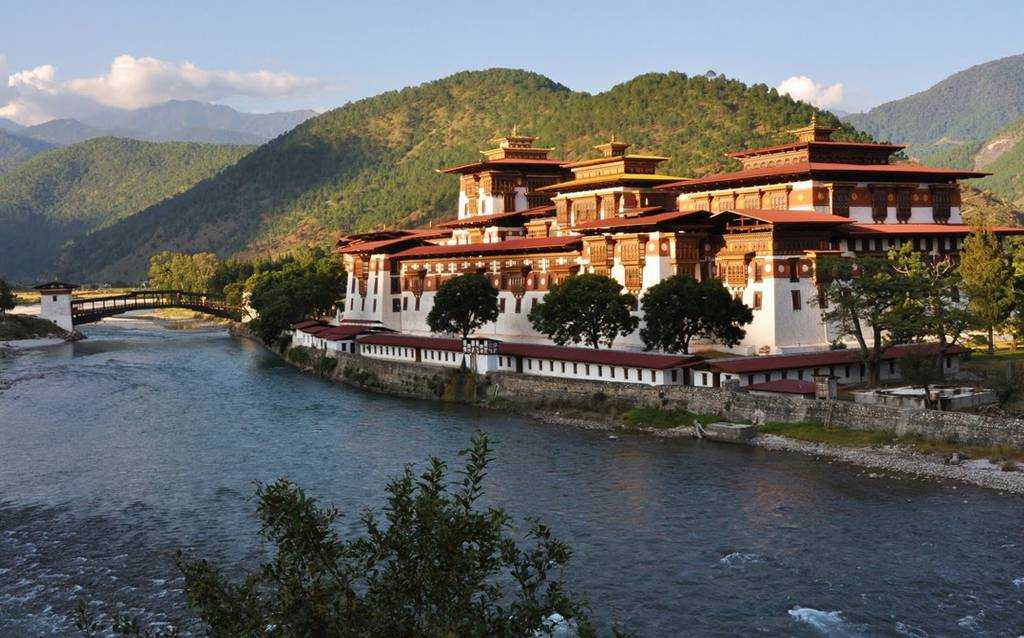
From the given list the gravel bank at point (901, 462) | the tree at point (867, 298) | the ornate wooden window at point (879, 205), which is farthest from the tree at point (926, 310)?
the ornate wooden window at point (879, 205)

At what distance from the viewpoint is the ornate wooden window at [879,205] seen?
91750mm

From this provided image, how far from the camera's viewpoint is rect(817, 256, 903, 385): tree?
6956 centimetres

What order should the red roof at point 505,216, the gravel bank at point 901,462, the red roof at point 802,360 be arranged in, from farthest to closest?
the red roof at point 505,216, the red roof at point 802,360, the gravel bank at point 901,462

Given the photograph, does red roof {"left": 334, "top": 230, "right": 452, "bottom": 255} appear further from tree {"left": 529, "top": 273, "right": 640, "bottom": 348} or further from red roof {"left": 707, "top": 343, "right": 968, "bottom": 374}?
red roof {"left": 707, "top": 343, "right": 968, "bottom": 374}

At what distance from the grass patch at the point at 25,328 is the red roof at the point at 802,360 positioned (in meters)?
103

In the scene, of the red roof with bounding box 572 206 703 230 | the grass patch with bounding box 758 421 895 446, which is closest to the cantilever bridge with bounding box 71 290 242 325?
the red roof with bounding box 572 206 703 230

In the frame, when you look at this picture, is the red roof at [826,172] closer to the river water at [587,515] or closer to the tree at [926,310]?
the tree at [926,310]

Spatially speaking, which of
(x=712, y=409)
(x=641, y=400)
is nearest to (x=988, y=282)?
(x=712, y=409)

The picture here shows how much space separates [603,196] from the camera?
105m

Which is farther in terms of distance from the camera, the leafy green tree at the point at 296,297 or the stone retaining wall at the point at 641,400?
the leafy green tree at the point at 296,297

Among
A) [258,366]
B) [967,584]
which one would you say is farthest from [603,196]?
[967,584]

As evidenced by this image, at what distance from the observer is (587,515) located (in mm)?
47938

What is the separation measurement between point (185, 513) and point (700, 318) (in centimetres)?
4300

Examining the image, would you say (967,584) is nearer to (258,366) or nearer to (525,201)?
(258,366)
